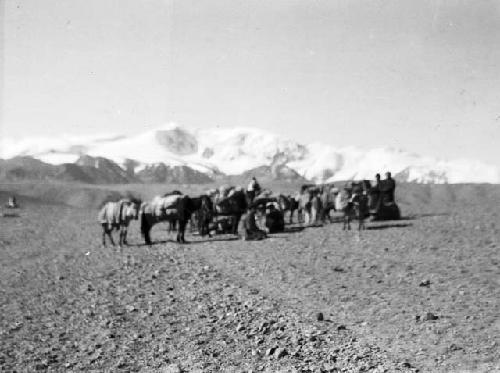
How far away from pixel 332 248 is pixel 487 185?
4917cm

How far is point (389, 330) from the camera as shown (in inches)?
333

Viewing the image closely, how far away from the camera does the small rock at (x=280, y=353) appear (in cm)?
774

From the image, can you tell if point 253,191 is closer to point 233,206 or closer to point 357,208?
point 233,206

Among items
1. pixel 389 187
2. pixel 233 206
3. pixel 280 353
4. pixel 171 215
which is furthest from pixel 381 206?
pixel 280 353

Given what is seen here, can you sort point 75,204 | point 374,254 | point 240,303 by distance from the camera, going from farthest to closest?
point 75,204
point 374,254
point 240,303

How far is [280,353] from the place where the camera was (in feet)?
25.5

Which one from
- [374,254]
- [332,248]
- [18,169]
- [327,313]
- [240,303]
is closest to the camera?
[327,313]

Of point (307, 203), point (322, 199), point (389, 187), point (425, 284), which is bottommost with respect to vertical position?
→ point (425, 284)

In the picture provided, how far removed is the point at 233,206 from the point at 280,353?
14.8m

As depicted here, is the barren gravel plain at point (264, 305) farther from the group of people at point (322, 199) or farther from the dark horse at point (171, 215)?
the group of people at point (322, 199)

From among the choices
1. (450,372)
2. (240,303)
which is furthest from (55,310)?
(450,372)

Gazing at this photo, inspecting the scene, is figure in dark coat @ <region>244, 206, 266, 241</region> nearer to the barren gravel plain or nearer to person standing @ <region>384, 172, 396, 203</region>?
the barren gravel plain

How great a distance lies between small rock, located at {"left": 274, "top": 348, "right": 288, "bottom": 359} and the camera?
774cm

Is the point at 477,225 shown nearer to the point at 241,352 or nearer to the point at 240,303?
the point at 240,303
